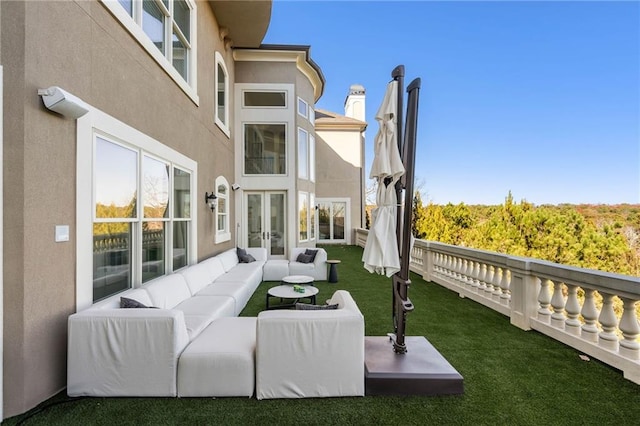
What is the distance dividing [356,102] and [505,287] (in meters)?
15.4

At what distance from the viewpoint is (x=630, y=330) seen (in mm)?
2902

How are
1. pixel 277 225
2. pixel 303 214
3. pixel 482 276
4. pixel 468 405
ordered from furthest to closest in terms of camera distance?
pixel 303 214
pixel 277 225
pixel 482 276
pixel 468 405

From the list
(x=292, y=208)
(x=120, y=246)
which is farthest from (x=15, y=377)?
(x=292, y=208)

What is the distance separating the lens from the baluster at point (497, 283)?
16.0ft

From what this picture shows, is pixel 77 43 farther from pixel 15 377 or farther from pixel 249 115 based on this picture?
pixel 249 115

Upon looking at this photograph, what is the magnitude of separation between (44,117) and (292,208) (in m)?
7.93

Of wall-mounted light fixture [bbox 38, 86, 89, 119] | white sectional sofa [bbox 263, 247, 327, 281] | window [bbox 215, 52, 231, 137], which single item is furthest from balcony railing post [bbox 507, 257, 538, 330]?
window [bbox 215, 52, 231, 137]

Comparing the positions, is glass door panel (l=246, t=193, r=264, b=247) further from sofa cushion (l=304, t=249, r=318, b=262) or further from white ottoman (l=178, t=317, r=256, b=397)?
white ottoman (l=178, t=317, r=256, b=397)

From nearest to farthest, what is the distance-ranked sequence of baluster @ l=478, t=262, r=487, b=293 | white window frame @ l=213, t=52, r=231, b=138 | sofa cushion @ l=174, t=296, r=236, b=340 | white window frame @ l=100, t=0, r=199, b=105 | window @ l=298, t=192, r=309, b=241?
sofa cushion @ l=174, t=296, r=236, b=340
white window frame @ l=100, t=0, r=199, b=105
baluster @ l=478, t=262, r=487, b=293
white window frame @ l=213, t=52, r=231, b=138
window @ l=298, t=192, r=309, b=241

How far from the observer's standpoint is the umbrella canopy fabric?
276 cm

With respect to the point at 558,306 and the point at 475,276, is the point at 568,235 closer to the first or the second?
the point at 475,276

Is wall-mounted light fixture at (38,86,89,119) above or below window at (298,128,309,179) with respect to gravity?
below

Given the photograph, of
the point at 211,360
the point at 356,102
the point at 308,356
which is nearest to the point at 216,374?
the point at 211,360

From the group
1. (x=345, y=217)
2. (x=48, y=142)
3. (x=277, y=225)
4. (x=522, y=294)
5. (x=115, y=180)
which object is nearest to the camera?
(x=48, y=142)
